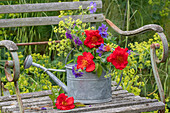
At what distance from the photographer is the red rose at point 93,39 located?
1484 millimetres

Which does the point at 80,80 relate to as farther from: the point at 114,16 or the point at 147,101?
the point at 114,16

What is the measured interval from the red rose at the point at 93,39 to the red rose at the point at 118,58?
97 mm

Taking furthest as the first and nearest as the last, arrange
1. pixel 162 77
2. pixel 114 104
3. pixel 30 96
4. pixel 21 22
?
1. pixel 162 77
2. pixel 21 22
3. pixel 30 96
4. pixel 114 104

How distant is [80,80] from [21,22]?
83 cm

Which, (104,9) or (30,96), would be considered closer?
(30,96)

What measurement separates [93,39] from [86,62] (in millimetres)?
133

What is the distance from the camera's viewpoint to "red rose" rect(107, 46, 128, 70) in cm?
144

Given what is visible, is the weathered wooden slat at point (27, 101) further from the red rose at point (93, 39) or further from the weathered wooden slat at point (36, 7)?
the weathered wooden slat at point (36, 7)

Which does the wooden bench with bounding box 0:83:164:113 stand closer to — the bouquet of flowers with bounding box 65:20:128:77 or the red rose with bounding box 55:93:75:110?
the red rose with bounding box 55:93:75:110

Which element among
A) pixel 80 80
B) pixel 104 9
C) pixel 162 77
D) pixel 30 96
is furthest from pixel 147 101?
pixel 104 9

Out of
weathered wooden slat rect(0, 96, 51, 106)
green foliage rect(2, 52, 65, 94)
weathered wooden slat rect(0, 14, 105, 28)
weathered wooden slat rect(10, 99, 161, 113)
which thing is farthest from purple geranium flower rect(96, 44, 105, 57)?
green foliage rect(2, 52, 65, 94)

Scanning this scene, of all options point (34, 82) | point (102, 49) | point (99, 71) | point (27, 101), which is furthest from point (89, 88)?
point (34, 82)

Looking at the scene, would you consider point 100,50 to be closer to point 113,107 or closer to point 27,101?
point 113,107

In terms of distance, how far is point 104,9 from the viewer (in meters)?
2.91
